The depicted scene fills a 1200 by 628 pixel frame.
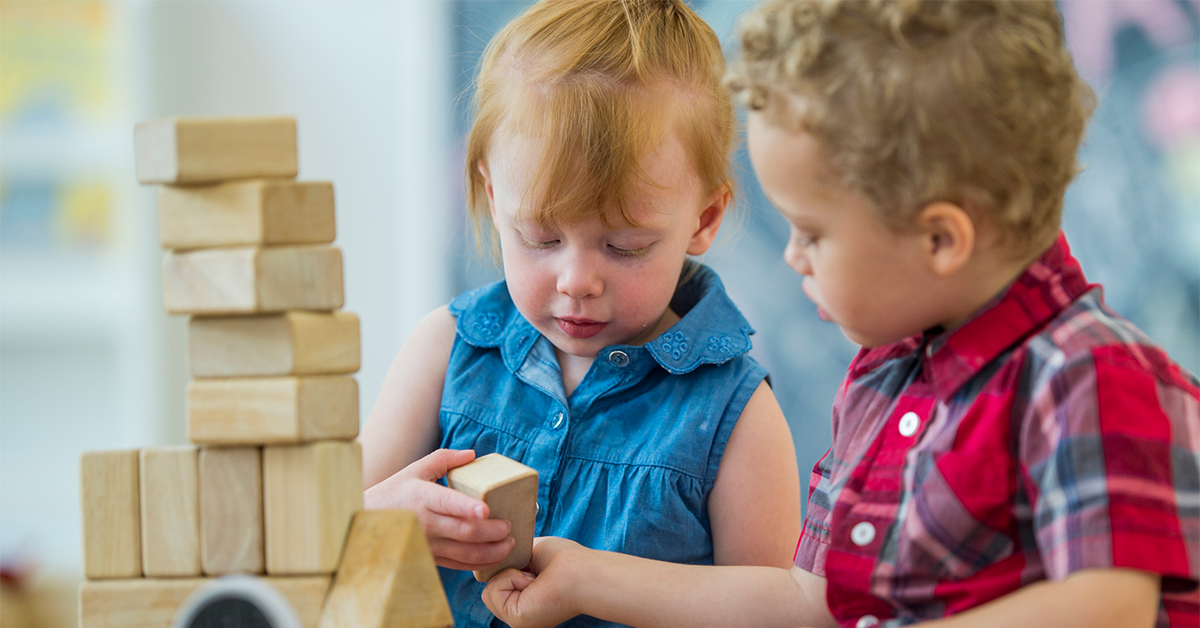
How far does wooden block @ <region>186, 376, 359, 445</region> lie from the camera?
573 mm

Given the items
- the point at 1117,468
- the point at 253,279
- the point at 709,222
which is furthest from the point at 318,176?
the point at 1117,468

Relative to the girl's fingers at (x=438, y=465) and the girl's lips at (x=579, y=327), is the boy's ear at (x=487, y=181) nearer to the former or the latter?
the girl's lips at (x=579, y=327)

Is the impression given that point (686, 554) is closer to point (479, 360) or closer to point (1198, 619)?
point (479, 360)

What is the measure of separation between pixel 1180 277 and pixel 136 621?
1.75 m

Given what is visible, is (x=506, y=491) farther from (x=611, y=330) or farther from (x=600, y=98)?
(x=600, y=98)

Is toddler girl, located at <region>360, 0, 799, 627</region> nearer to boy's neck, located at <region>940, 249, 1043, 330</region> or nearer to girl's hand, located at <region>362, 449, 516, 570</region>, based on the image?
girl's hand, located at <region>362, 449, 516, 570</region>

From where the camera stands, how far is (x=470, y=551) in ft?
2.39

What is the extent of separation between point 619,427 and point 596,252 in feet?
0.61

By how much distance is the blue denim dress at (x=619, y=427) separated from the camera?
883 millimetres

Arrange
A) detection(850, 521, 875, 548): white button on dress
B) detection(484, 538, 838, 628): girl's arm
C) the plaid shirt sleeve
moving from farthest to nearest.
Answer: detection(484, 538, 838, 628): girl's arm
detection(850, 521, 875, 548): white button on dress
the plaid shirt sleeve

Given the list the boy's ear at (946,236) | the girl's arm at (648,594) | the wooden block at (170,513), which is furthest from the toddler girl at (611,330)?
the boy's ear at (946,236)

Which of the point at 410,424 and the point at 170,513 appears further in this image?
the point at 410,424

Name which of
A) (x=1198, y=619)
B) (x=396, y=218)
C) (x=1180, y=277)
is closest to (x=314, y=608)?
(x=1198, y=619)

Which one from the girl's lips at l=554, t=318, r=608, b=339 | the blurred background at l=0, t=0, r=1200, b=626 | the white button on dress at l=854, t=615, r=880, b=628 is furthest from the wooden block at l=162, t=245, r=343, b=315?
the blurred background at l=0, t=0, r=1200, b=626
